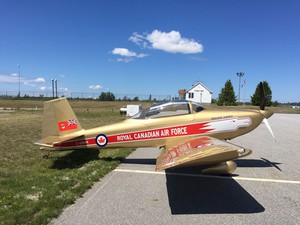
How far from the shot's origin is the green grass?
431 centimetres

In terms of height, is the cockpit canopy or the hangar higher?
the hangar

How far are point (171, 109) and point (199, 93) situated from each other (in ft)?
255

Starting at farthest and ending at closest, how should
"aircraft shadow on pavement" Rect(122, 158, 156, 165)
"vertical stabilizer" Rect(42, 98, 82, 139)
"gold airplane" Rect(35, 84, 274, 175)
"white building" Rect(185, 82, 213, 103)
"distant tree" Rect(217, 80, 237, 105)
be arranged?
"white building" Rect(185, 82, 213, 103) → "distant tree" Rect(217, 80, 237, 105) → "aircraft shadow on pavement" Rect(122, 158, 156, 165) → "vertical stabilizer" Rect(42, 98, 82, 139) → "gold airplane" Rect(35, 84, 274, 175)

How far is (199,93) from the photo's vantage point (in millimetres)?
83500

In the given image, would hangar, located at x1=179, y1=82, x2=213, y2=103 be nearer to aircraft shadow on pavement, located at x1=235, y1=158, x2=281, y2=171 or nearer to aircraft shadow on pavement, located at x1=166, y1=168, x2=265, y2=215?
aircraft shadow on pavement, located at x1=235, y1=158, x2=281, y2=171

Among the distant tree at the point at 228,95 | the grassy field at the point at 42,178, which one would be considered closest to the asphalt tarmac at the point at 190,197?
the grassy field at the point at 42,178

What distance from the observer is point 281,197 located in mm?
5188

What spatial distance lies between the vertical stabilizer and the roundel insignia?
827 mm

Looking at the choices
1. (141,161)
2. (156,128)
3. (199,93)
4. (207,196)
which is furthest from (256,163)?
(199,93)

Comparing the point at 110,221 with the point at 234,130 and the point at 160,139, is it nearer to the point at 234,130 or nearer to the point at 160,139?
the point at 160,139

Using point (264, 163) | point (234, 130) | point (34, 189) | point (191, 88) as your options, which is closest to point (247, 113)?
point (234, 130)

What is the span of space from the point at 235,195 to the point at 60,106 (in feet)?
18.1

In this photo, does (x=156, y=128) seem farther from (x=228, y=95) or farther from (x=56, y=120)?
(x=228, y=95)

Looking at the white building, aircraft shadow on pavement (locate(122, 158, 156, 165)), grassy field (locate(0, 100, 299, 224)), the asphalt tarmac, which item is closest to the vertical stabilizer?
grassy field (locate(0, 100, 299, 224))
